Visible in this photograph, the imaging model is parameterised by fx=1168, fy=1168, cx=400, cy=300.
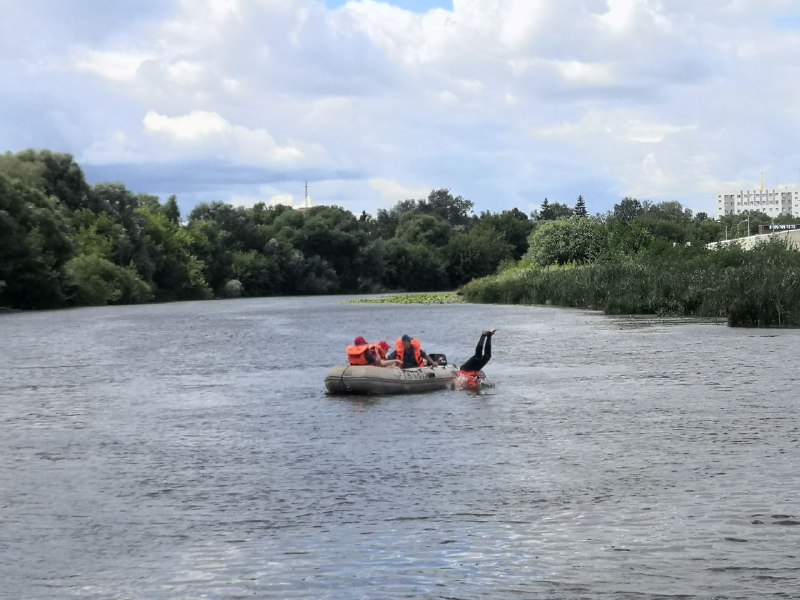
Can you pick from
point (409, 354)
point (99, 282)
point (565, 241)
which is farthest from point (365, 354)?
point (565, 241)

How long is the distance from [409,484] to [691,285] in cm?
4092

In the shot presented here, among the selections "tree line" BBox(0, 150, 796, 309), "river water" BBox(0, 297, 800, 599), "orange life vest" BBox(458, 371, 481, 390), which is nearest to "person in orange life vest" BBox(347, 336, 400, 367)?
"river water" BBox(0, 297, 800, 599)

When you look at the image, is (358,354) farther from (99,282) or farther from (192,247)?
(192,247)

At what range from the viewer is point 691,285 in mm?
54812

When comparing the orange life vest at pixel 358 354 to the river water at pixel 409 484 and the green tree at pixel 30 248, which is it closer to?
the river water at pixel 409 484

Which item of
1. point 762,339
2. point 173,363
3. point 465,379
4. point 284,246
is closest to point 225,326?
point 173,363

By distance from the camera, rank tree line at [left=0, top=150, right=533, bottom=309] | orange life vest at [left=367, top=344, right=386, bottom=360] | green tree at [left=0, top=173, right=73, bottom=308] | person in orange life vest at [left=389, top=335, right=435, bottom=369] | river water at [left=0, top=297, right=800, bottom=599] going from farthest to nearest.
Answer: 1. tree line at [left=0, top=150, right=533, bottom=309]
2. green tree at [left=0, top=173, right=73, bottom=308]
3. person in orange life vest at [left=389, top=335, right=435, bottom=369]
4. orange life vest at [left=367, top=344, right=386, bottom=360]
5. river water at [left=0, top=297, right=800, bottom=599]

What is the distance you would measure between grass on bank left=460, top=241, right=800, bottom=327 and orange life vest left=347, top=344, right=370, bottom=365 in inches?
914

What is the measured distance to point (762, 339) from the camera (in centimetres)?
4094

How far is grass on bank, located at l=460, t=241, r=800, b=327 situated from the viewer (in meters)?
45.9

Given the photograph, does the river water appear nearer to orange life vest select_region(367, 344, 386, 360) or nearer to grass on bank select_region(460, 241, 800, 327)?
orange life vest select_region(367, 344, 386, 360)

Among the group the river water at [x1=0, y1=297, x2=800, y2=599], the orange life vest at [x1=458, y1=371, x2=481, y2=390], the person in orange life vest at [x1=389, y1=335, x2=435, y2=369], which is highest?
the person in orange life vest at [x1=389, y1=335, x2=435, y2=369]

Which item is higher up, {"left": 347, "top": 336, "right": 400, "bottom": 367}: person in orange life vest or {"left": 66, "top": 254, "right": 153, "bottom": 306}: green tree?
{"left": 66, "top": 254, "right": 153, "bottom": 306}: green tree

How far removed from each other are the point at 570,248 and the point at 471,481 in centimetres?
9090
